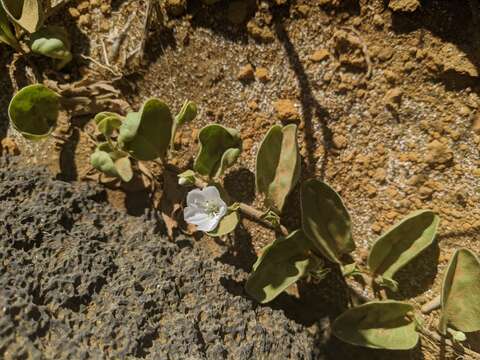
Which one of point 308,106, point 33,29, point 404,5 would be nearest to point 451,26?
point 404,5

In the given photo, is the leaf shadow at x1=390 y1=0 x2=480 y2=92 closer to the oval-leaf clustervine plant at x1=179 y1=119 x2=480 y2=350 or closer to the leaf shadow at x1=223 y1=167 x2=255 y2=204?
the oval-leaf clustervine plant at x1=179 y1=119 x2=480 y2=350

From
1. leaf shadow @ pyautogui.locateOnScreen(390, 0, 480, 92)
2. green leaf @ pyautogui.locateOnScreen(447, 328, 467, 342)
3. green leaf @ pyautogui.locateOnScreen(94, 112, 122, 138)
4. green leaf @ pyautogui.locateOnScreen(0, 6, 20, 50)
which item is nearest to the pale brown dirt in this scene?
leaf shadow @ pyautogui.locateOnScreen(390, 0, 480, 92)

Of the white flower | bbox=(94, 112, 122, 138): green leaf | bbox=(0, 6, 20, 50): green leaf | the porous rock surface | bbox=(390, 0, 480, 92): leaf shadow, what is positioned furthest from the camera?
bbox=(0, 6, 20, 50): green leaf

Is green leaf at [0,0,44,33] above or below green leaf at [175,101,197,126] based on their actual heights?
above

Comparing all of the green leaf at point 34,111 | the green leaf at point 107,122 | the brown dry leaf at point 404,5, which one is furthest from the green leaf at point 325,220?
the green leaf at point 34,111

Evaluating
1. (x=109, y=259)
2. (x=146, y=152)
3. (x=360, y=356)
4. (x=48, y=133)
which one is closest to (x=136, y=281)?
(x=109, y=259)

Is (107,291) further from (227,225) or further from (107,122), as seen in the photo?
(107,122)
